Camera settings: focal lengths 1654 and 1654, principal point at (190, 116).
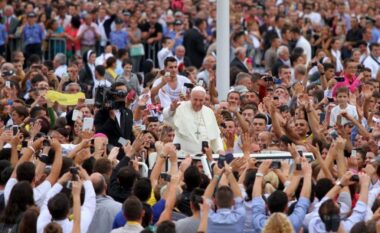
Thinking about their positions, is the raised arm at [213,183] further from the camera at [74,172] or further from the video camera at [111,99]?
the video camera at [111,99]

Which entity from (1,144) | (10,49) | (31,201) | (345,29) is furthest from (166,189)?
(345,29)

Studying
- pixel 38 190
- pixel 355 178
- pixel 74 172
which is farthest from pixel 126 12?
pixel 355 178

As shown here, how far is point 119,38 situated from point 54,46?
56.5 inches

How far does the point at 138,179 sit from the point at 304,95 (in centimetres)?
679

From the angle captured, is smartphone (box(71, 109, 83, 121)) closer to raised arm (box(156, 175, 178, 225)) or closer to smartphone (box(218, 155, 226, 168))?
A: smartphone (box(218, 155, 226, 168))

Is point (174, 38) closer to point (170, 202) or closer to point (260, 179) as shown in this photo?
point (260, 179)

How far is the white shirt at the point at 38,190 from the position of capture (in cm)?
1603

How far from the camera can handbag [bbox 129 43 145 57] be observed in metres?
34.7

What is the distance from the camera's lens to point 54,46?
1426 inches

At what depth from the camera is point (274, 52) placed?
32656 mm

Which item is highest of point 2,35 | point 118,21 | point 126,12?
point 126,12

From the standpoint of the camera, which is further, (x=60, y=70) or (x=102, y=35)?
(x=102, y=35)

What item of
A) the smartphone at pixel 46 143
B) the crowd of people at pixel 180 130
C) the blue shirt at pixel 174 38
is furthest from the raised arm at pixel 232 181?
the blue shirt at pixel 174 38

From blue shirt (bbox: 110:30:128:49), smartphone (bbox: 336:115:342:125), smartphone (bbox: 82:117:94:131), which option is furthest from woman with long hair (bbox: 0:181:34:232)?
blue shirt (bbox: 110:30:128:49)
